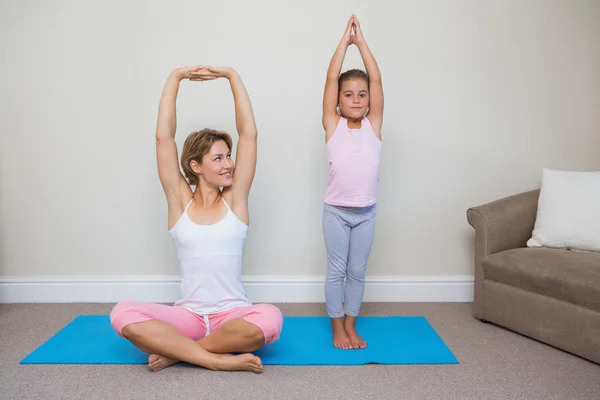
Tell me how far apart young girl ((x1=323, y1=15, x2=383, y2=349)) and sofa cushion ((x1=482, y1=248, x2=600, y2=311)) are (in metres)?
0.67

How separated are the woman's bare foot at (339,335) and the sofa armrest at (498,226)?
2.50 feet

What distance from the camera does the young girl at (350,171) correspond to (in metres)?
2.54

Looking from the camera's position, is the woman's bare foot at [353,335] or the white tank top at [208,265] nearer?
the white tank top at [208,265]

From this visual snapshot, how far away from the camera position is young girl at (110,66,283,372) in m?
2.18

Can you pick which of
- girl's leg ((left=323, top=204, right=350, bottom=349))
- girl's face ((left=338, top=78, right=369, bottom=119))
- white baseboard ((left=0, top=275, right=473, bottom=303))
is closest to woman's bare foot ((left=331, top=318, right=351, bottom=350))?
girl's leg ((left=323, top=204, right=350, bottom=349))

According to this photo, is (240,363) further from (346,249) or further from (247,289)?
(247,289)

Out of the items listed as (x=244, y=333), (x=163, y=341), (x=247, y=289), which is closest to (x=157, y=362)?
(x=163, y=341)

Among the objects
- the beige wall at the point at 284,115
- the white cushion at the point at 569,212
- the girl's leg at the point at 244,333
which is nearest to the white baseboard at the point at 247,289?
the beige wall at the point at 284,115

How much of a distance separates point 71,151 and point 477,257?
224 centimetres

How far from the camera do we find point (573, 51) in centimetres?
319

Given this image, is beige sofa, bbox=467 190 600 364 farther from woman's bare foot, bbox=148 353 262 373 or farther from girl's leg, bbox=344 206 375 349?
woman's bare foot, bbox=148 353 262 373

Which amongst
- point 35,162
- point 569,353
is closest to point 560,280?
point 569,353

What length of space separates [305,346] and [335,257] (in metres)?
0.42

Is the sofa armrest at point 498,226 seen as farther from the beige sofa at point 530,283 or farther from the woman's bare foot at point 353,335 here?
the woman's bare foot at point 353,335
